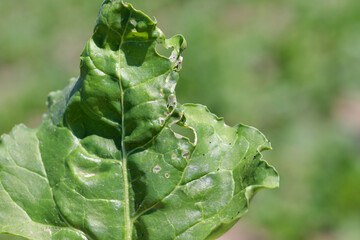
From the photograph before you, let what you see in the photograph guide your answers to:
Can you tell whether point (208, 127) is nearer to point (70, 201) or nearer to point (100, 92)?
point (100, 92)

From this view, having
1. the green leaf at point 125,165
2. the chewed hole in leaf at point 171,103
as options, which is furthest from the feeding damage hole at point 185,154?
the chewed hole in leaf at point 171,103

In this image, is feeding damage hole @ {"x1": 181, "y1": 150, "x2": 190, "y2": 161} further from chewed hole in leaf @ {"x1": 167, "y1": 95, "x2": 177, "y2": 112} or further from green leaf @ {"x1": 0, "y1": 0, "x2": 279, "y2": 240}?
chewed hole in leaf @ {"x1": 167, "y1": 95, "x2": 177, "y2": 112}

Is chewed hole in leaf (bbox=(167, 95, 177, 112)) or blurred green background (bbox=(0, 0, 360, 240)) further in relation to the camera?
blurred green background (bbox=(0, 0, 360, 240))

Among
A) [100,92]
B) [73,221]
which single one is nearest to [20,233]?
[73,221]

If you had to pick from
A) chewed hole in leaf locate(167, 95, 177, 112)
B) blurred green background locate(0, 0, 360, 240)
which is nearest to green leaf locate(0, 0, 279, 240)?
chewed hole in leaf locate(167, 95, 177, 112)

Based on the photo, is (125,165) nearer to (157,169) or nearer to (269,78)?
(157,169)
